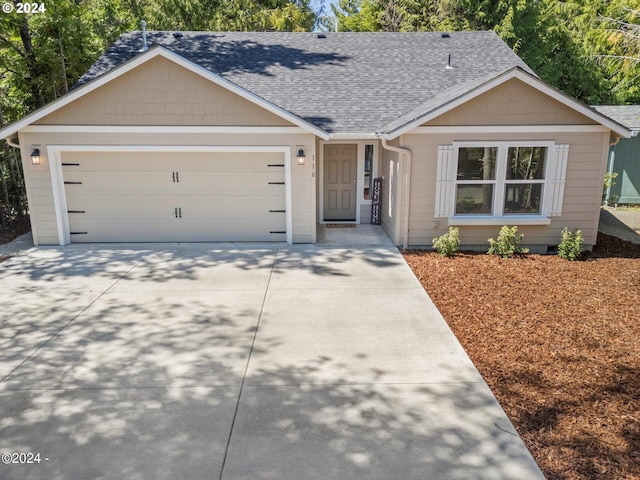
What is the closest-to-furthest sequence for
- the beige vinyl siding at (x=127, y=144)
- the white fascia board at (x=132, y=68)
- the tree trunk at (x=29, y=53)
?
the white fascia board at (x=132, y=68) < the beige vinyl siding at (x=127, y=144) < the tree trunk at (x=29, y=53)

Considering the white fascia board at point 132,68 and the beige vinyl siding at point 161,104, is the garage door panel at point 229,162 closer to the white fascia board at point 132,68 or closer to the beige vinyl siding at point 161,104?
the beige vinyl siding at point 161,104

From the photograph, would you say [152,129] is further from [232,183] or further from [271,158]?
[271,158]

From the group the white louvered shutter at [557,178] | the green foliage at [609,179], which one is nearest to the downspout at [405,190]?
the white louvered shutter at [557,178]

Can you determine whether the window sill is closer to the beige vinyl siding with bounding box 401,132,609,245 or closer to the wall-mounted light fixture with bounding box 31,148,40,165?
the beige vinyl siding with bounding box 401,132,609,245

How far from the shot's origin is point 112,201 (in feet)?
34.2

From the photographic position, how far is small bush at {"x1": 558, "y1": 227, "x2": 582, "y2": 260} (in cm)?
934

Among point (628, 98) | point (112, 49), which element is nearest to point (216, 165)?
point (112, 49)

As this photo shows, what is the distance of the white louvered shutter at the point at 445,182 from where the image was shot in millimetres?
9633

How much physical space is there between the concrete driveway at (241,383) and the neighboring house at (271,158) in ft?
8.26

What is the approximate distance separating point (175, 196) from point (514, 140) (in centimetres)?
726

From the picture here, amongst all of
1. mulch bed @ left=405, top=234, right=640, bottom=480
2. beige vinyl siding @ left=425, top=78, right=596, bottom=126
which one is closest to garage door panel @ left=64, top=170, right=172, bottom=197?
mulch bed @ left=405, top=234, right=640, bottom=480

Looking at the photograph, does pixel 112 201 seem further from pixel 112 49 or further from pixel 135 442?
pixel 135 442

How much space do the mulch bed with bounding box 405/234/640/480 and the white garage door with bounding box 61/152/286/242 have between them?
3597 millimetres

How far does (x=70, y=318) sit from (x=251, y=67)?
873 cm
